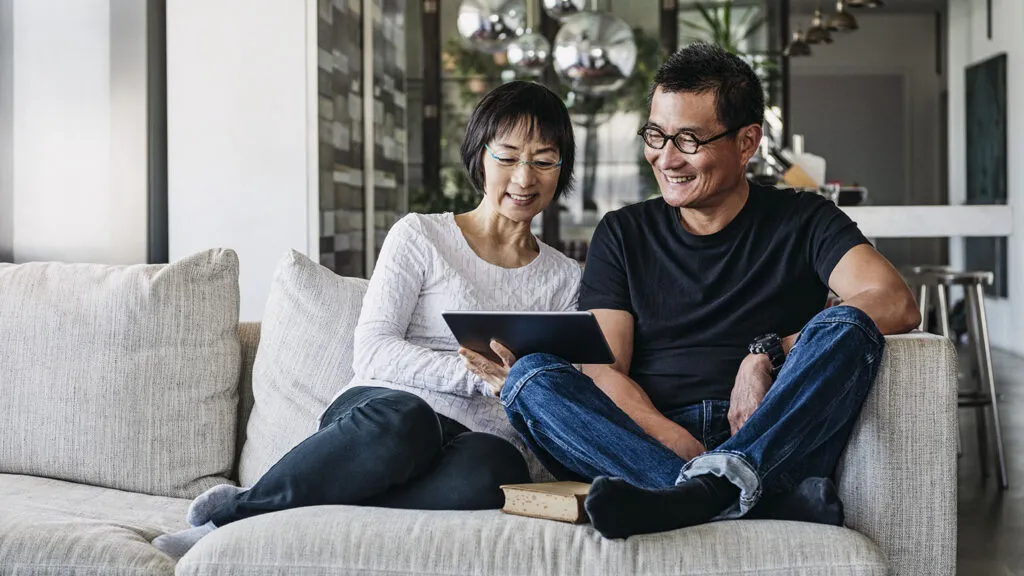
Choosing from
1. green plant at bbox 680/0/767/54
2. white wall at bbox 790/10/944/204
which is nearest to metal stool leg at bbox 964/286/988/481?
green plant at bbox 680/0/767/54

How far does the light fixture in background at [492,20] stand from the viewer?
512cm

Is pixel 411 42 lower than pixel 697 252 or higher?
higher

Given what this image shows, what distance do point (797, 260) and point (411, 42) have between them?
655cm

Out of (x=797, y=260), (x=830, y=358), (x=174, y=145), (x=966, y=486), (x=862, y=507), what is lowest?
(x=966, y=486)

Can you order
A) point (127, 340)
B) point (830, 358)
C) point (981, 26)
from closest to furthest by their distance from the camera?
point (830, 358), point (127, 340), point (981, 26)

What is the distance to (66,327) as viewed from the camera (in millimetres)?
2355

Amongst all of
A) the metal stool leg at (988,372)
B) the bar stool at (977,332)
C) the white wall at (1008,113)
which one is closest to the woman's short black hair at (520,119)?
the bar stool at (977,332)

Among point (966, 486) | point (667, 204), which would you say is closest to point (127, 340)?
point (667, 204)

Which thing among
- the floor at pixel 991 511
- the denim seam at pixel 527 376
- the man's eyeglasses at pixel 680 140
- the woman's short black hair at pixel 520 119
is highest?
the woman's short black hair at pixel 520 119

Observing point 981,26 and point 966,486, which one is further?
point 981,26

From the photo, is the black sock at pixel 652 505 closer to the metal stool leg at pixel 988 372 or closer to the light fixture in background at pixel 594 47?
the metal stool leg at pixel 988 372

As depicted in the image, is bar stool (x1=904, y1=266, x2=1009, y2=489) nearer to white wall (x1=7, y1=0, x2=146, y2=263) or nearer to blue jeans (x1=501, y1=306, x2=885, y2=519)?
blue jeans (x1=501, y1=306, x2=885, y2=519)

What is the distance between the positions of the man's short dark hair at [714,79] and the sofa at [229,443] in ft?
1.84

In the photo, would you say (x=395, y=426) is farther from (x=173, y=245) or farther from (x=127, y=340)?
(x=173, y=245)
